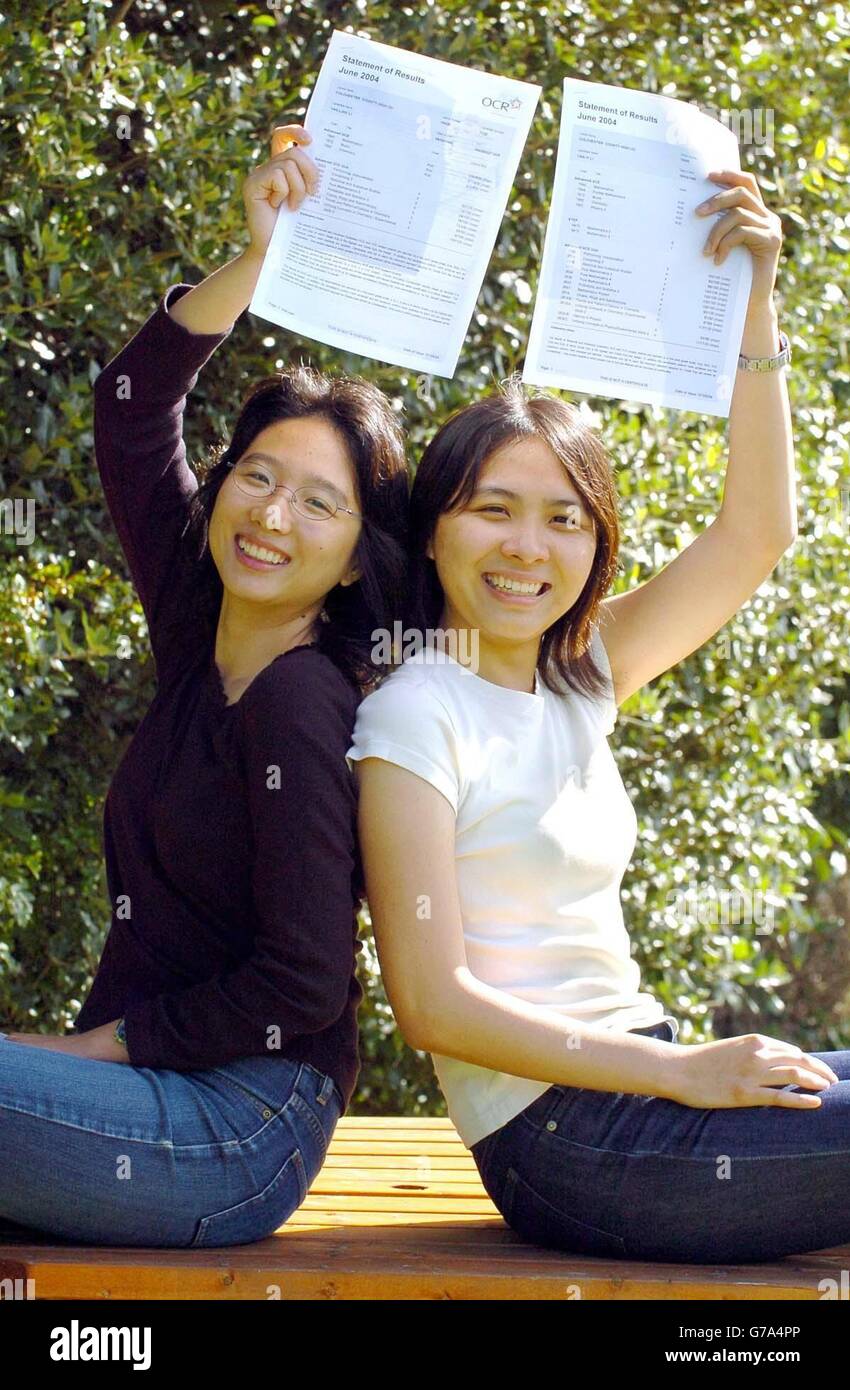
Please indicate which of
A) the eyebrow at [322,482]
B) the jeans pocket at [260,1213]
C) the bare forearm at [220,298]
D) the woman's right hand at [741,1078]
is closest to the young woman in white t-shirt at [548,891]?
the woman's right hand at [741,1078]

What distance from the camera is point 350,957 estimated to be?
7.48ft

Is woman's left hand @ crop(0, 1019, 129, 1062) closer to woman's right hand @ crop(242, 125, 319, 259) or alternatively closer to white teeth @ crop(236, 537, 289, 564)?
white teeth @ crop(236, 537, 289, 564)

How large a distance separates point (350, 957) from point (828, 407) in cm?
320

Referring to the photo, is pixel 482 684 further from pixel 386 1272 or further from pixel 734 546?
pixel 386 1272

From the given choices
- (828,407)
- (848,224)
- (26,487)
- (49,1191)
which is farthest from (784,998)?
(49,1191)

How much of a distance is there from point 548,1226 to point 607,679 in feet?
2.75

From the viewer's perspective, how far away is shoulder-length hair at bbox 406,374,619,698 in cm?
251

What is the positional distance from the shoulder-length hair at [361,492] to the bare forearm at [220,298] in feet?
0.39

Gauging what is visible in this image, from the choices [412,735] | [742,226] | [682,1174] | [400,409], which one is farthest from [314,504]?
[400,409]

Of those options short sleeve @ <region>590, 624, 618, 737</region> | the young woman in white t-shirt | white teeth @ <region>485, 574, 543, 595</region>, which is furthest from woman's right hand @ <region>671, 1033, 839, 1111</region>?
white teeth @ <region>485, 574, 543, 595</region>

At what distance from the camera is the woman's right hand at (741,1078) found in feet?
7.38

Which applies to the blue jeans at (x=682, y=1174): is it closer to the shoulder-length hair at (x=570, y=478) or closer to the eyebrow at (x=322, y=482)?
the shoulder-length hair at (x=570, y=478)

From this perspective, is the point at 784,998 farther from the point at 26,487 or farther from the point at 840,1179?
the point at 840,1179

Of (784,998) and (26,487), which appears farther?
(784,998)
